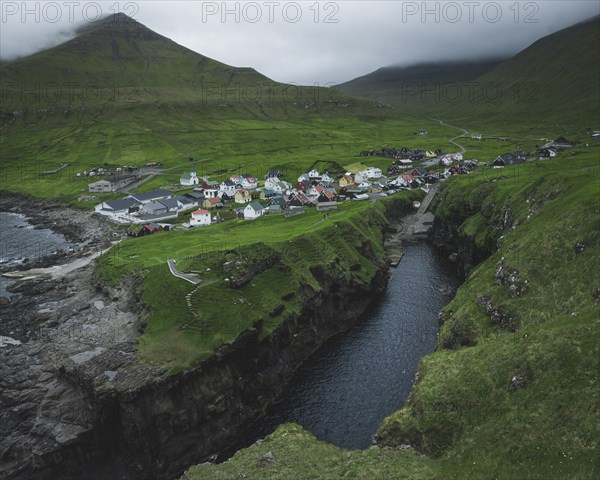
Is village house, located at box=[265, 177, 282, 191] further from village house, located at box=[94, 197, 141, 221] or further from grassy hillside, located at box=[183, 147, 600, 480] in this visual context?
grassy hillside, located at box=[183, 147, 600, 480]

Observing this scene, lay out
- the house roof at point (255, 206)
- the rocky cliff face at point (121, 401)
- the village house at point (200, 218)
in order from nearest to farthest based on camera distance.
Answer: the rocky cliff face at point (121, 401)
the village house at point (200, 218)
the house roof at point (255, 206)

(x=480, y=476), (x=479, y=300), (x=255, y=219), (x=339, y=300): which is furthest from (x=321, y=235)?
(x=480, y=476)

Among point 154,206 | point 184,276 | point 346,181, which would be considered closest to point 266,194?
point 346,181

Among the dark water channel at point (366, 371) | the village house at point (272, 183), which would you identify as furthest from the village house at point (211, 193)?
the dark water channel at point (366, 371)

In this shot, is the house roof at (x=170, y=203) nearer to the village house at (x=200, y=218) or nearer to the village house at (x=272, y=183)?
the village house at (x=200, y=218)

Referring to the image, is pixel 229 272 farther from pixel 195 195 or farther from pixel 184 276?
pixel 195 195

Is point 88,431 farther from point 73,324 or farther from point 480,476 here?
point 480,476
